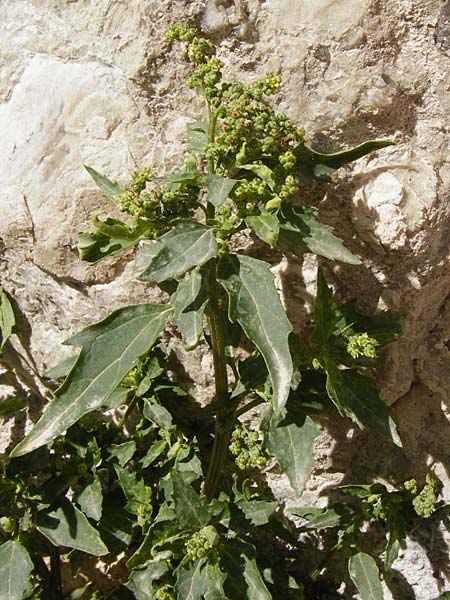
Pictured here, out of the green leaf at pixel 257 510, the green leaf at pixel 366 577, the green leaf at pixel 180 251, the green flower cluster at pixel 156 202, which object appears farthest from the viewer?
the green leaf at pixel 366 577

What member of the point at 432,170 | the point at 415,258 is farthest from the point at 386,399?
the point at 432,170

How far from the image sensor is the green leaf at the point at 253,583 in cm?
243

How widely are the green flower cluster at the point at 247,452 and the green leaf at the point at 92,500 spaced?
556 millimetres

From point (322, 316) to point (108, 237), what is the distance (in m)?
0.74

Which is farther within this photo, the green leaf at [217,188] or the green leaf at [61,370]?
the green leaf at [61,370]

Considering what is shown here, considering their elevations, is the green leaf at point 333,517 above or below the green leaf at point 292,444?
below

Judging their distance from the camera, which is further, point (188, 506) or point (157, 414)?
point (157, 414)

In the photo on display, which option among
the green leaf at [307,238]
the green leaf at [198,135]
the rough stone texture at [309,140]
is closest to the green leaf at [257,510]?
the rough stone texture at [309,140]

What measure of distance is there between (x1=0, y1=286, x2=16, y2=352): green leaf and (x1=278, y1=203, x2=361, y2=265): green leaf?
1.41 metres

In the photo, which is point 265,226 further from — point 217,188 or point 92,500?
point 92,500

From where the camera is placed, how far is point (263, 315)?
204cm

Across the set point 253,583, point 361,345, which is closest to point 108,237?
point 361,345

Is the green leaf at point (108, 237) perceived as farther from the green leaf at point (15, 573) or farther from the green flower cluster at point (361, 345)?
the green leaf at point (15, 573)

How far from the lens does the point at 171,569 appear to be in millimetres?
2693
